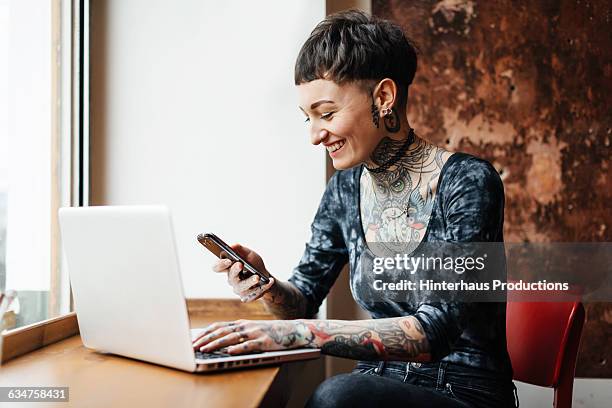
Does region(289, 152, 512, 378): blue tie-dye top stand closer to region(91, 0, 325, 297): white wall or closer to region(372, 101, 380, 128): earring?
region(372, 101, 380, 128): earring

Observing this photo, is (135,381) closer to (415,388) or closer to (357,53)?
(415,388)

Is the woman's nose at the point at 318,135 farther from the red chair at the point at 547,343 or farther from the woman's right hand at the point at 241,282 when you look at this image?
the red chair at the point at 547,343

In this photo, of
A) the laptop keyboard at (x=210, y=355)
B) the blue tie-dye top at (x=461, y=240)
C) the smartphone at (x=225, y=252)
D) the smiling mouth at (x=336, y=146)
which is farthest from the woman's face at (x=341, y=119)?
the laptop keyboard at (x=210, y=355)

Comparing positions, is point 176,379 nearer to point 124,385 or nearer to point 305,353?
point 124,385

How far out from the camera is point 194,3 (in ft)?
6.68

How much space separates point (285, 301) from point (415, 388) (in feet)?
1.42

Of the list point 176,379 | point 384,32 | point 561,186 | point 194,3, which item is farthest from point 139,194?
point 561,186

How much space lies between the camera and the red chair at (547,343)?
4.95 ft

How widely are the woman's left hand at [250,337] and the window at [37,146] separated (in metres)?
0.60

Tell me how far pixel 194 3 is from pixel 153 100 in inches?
11.9

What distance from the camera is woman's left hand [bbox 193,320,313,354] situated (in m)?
1.13

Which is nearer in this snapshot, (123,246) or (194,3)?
(123,246)

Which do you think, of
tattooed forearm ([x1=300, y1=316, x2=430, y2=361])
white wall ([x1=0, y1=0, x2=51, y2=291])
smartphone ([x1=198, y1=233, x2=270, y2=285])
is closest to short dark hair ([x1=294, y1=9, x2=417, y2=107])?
smartphone ([x1=198, y1=233, x2=270, y2=285])

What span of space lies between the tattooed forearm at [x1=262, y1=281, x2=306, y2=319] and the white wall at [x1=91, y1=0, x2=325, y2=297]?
43 cm
